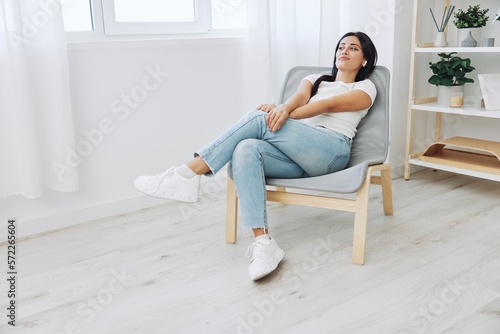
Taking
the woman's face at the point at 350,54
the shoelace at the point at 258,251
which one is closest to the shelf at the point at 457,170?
the woman's face at the point at 350,54

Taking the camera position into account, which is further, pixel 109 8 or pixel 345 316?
pixel 109 8

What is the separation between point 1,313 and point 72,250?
0.49 meters

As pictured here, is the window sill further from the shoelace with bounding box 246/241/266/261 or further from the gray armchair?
the shoelace with bounding box 246/241/266/261

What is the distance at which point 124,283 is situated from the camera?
5.79 feet

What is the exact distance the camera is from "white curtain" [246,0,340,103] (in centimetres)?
261

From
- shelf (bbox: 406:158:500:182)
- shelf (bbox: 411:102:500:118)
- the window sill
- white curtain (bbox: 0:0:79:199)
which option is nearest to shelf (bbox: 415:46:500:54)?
shelf (bbox: 411:102:500:118)

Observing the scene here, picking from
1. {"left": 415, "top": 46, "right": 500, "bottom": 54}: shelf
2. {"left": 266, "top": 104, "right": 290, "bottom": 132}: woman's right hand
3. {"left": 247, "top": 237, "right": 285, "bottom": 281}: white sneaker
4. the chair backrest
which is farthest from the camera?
{"left": 415, "top": 46, "right": 500, "bottom": 54}: shelf

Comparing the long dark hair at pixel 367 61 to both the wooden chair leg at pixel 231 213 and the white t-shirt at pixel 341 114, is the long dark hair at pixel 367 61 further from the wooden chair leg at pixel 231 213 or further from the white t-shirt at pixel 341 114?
the wooden chair leg at pixel 231 213

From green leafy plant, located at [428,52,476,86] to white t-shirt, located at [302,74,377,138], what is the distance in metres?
0.87

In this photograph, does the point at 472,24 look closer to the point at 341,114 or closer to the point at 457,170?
the point at 457,170

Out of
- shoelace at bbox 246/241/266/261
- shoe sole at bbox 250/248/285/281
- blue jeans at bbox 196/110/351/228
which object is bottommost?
shoe sole at bbox 250/248/285/281

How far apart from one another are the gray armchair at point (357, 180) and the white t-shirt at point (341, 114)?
0.06 meters

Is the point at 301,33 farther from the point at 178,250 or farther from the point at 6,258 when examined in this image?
the point at 6,258

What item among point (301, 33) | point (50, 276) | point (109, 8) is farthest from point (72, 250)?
point (301, 33)
